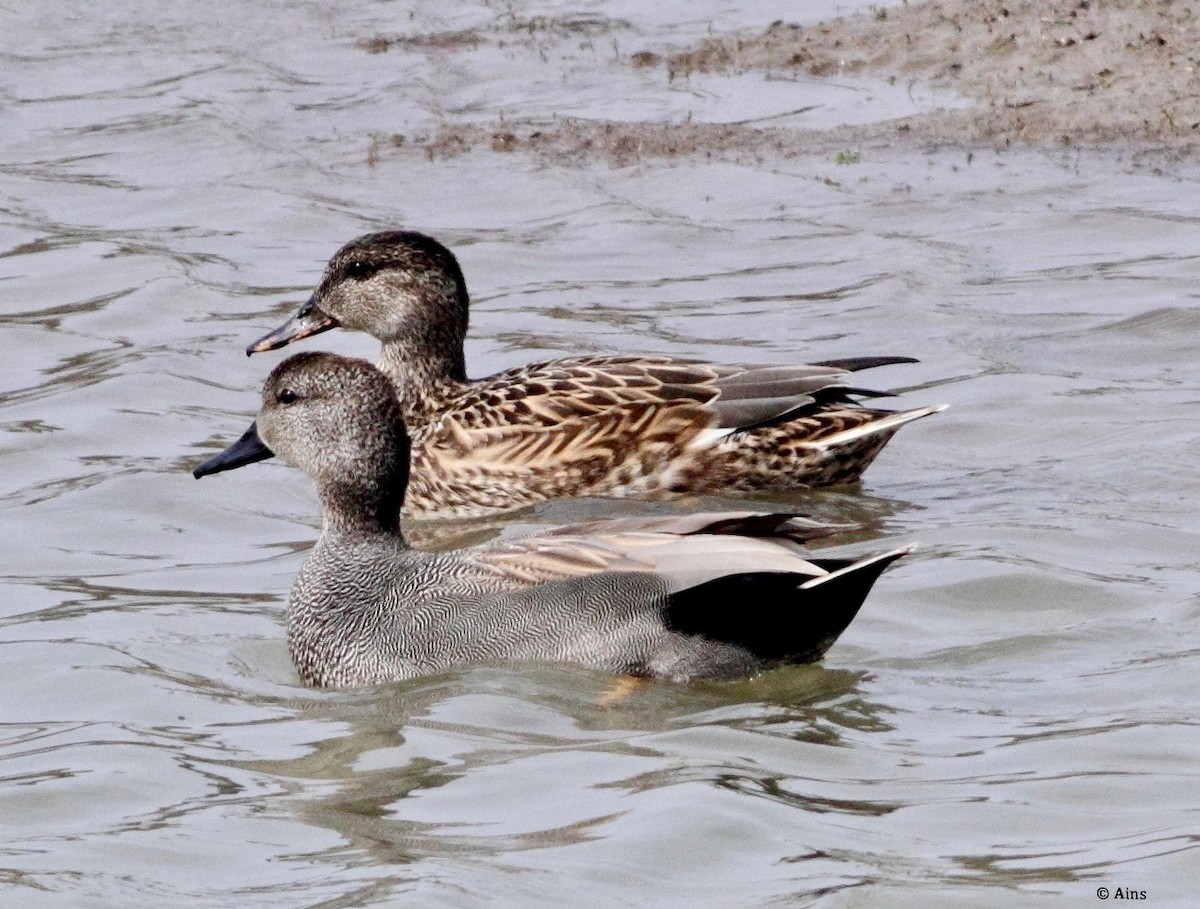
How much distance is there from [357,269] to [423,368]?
49cm

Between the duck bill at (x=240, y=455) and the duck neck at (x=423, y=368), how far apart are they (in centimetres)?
183

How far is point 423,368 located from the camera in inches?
380

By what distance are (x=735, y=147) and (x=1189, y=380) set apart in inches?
171

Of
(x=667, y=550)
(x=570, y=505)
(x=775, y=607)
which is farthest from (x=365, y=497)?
(x=570, y=505)

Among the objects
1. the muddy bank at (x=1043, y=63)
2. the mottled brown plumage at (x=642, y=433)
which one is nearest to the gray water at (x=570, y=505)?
the mottled brown plumage at (x=642, y=433)

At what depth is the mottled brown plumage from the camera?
28.9ft

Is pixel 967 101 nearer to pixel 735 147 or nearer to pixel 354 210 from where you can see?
pixel 735 147

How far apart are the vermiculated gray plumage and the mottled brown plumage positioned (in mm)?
1905

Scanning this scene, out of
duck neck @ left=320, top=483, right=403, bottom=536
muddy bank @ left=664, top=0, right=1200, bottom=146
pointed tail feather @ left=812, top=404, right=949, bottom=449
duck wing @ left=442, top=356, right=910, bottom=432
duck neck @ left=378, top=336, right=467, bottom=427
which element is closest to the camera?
duck neck @ left=320, top=483, right=403, bottom=536

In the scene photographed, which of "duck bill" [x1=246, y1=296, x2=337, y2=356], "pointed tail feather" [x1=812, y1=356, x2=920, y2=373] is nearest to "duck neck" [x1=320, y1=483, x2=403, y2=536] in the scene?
"pointed tail feather" [x1=812, y1=356, x2=920, y2=373]

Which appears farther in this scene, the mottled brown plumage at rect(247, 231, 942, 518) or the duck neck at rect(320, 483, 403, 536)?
the mottled brown plumage at rect(247, 231, 942, 518)

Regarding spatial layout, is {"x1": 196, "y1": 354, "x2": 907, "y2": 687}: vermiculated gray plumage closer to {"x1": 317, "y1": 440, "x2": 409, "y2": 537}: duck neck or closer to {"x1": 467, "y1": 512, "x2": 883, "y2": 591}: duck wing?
{"x1": 467, "y1": 512, "x2": 883, "y2": 591}: duck wing

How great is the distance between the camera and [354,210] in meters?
13.0

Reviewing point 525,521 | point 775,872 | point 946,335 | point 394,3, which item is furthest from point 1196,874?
point 394,3
